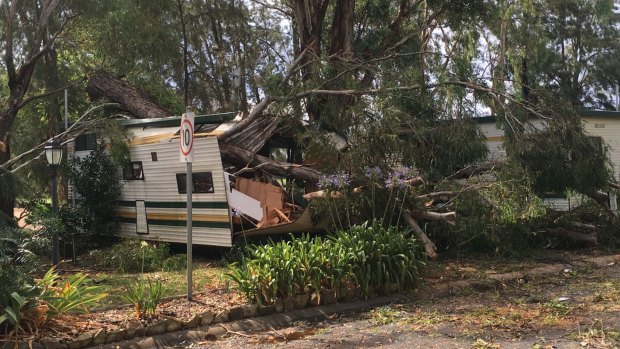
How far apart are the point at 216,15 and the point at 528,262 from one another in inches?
620

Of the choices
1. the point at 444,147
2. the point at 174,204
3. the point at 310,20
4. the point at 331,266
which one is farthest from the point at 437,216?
the point at 310,20

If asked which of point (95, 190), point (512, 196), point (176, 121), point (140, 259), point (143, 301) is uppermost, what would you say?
point (176, 121)

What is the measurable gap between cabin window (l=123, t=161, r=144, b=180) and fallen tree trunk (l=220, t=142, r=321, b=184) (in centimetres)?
188

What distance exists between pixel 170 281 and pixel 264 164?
10.4 feet

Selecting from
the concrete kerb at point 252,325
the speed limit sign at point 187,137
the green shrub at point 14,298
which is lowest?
the concrete kerb at point 252,325

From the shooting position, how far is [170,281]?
28.7ft

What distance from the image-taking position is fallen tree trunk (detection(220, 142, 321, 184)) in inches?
429

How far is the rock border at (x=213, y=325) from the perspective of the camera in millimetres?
5562

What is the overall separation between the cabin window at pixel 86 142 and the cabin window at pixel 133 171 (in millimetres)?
972

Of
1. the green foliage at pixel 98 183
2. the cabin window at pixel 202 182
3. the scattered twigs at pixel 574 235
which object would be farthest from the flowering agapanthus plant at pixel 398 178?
the green foliage at pixel 98 183

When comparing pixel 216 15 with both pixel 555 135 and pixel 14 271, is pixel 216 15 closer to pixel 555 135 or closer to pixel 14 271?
pixel 555 135

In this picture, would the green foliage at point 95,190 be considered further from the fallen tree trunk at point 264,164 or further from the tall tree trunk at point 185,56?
the tall tree trunk at point 185,56

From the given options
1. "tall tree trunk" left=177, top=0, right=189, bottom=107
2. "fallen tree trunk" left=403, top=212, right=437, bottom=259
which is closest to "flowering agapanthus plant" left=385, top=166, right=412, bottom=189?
"fallen tree trunk" left=403, top=212, right=437, bottom=259

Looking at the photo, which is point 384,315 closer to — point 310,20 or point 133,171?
point 133,171
